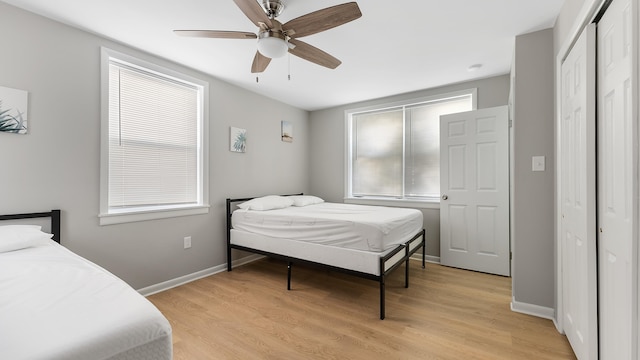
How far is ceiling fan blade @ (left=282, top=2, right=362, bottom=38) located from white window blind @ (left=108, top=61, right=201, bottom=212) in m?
1.93

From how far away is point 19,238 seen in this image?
5.61ft

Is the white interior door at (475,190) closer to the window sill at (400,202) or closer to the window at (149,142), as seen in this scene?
the window sill at (400,202)

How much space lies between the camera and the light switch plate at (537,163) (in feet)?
7.38

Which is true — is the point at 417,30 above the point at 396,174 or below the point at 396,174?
above

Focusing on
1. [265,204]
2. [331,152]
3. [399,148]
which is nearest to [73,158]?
[265,204]

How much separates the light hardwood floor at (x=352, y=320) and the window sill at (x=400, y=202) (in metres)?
0.99

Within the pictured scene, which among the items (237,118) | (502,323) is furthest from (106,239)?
(502,323)

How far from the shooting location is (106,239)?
98.3 inches

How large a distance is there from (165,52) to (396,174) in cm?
338

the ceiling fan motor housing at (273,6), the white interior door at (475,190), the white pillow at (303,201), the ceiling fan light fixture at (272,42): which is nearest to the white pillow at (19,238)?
the ceiling fan light fixture at (272,42)

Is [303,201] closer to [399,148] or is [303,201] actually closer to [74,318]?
[399,148]

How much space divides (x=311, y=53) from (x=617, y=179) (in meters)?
1.93

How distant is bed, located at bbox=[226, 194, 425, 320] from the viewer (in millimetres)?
2436

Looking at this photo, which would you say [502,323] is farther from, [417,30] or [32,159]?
[32,159]
